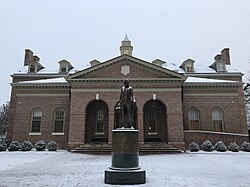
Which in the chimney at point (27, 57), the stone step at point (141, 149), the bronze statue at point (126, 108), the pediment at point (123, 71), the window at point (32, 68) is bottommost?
the stone step at point (141, 149)

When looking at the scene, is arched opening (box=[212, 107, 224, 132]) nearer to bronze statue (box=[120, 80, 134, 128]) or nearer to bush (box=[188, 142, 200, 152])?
bush (box=[188, 142, 200, 152])

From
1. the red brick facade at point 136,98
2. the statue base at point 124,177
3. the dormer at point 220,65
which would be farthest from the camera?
the dormer at point 220,65

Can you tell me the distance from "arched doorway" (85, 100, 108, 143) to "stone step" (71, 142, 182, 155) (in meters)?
3.11

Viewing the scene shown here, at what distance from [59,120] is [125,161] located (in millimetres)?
20249

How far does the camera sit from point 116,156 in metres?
8.71

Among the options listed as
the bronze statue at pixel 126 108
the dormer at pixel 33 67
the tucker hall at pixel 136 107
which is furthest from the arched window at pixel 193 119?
the dormer at pixel 33 67

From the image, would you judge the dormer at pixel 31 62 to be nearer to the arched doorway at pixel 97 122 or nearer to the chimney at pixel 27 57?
the chimney at pixel 27 57

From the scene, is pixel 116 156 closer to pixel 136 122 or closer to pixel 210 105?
pixel 136 122

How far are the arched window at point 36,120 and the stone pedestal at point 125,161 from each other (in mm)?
20421

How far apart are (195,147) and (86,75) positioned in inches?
521

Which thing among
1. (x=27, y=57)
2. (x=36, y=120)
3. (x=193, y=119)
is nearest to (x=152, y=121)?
(x=193, y=119)

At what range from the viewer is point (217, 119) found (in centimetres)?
2680

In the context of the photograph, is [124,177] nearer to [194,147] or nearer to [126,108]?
[126,108]

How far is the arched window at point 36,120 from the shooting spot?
26812 millimetres
